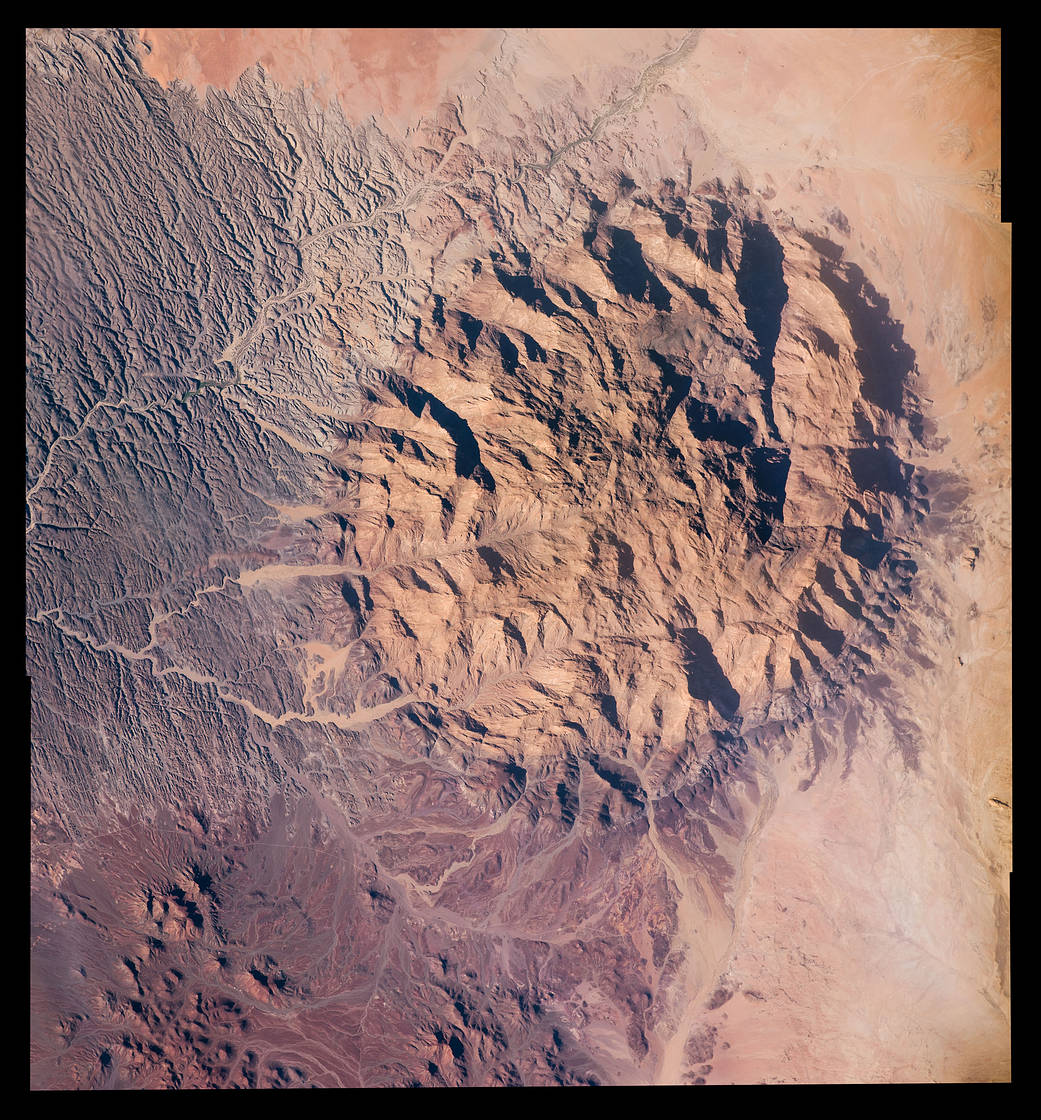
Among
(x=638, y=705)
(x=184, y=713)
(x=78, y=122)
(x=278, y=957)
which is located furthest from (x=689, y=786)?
(x=78, y=122)

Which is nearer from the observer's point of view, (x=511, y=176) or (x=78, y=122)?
(x=78, y=122)

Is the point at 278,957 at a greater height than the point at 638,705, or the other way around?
the point at 638,705

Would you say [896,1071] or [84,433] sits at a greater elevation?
[84,433]

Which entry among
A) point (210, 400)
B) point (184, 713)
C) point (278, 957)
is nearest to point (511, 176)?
point (210, 400)

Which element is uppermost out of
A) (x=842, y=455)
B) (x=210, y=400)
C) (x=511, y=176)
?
(x=511, y=176)

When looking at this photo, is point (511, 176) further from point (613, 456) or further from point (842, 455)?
point (842, 455)

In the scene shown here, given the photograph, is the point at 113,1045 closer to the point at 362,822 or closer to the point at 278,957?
the point at 278,957
